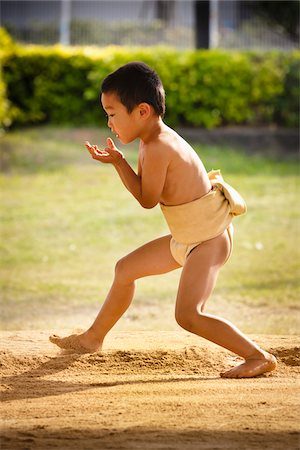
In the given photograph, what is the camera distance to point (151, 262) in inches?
175

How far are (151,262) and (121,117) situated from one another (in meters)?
0.73

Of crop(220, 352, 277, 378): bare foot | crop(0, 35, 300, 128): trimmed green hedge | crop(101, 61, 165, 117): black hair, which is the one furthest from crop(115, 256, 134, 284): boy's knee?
crop(0, 35, 300, 128): trimmed green hedge

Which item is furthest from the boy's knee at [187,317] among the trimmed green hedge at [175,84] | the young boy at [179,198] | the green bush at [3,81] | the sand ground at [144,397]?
the green bush at [3,81]

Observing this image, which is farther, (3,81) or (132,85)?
(3,81)

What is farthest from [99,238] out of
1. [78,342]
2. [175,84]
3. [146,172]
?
[175,84]

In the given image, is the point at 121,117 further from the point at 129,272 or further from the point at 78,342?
the point at 78,342

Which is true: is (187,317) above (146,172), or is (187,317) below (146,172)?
below

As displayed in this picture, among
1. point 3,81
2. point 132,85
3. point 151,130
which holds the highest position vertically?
point 132,85

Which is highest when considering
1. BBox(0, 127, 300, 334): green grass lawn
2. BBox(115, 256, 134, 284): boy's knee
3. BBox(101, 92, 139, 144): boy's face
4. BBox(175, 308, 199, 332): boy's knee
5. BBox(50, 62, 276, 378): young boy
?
BBox(101, 92, 139, 144): boy's face

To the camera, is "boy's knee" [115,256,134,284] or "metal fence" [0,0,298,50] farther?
"metal fence" [0,0,298,50]

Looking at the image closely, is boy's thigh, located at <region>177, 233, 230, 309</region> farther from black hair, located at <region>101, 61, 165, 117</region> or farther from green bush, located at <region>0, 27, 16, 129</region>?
green bush, located at <region>0, 27, 16, 129</region>

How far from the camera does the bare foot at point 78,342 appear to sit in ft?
15.1

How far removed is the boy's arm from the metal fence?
54.1ft

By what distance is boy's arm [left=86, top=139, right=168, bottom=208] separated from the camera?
416cm
